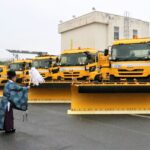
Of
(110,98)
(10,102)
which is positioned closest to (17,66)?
(110,98)

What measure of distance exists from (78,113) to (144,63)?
4.04m

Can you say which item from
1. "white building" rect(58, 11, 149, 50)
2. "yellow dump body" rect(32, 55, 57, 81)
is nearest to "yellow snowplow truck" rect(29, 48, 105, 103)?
"yellow dump body" rect(32, 55, 57, 81)

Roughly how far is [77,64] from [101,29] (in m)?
24.6

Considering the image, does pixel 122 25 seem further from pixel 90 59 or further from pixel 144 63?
pixel 144 63

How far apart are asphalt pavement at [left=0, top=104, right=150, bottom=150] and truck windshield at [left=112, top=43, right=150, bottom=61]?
4020 millimetres

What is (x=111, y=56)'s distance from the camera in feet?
49.2

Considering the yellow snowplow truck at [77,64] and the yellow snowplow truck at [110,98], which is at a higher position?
the yellow snowplow truck at [77,64]

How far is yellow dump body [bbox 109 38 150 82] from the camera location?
47.1 feet

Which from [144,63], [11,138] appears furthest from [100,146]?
[144,63]

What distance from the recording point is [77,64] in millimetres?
19172

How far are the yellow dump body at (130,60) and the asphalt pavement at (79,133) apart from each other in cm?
365

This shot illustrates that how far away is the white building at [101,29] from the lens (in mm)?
42781

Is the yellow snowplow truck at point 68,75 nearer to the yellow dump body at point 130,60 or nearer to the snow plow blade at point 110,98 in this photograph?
the yellow dump body at point 130,60

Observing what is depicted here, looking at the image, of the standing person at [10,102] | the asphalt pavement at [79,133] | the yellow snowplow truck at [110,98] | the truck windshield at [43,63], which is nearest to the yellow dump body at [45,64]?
the truck windshield at [43,63]
